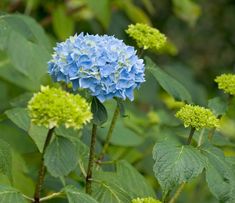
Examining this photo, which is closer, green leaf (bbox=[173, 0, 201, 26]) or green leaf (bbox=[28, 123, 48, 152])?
green leaf (bbox=[28, 123, 48, 152])

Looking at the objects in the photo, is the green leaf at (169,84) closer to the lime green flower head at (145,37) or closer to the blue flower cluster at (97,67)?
the lime green flower head at (145,37)

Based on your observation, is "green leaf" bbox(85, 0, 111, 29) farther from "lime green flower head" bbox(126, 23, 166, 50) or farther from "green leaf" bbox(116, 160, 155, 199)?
"green leaf" bbox(116, 160, 155, 199)

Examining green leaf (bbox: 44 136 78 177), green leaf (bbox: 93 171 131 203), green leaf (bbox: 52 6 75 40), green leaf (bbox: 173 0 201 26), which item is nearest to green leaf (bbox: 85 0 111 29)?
green leaf (bbox: 52 6 75 40)

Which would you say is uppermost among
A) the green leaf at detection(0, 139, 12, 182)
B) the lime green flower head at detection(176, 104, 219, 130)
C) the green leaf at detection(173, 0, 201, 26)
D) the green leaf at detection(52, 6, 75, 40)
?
the green leaf at detection(173, 0, 201, 26)

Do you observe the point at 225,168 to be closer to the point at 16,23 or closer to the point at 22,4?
the point at 16,23

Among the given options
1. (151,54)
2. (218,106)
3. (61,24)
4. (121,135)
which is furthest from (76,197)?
(151,54)

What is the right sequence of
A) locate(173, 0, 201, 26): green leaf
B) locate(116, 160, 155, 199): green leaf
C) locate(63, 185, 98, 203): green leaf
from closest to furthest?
locate(63, 185, 98, 203): green leaf, locate(116, 160, 155, 199): green leaf, locate(173, 0, 201, 26): green leaf
